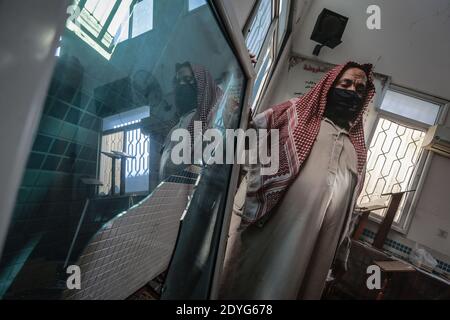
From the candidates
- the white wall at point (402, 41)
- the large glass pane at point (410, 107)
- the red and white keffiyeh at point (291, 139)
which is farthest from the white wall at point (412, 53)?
the red and white keffiyeh at point (291, 139)

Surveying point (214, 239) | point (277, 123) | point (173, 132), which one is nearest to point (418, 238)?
point (277, 123)

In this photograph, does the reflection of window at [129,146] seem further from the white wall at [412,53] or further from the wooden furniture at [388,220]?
the wooden furniture at [388,220]

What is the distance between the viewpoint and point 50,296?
0.38m

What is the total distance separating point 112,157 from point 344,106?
1452 mm

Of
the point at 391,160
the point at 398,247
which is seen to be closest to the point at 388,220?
the point at 398,247

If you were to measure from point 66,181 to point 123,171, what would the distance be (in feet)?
0.35

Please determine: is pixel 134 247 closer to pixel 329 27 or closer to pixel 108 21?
pixel 108 21

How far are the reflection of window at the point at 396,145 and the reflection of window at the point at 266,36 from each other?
58.0 inches

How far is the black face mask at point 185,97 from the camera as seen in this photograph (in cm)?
56

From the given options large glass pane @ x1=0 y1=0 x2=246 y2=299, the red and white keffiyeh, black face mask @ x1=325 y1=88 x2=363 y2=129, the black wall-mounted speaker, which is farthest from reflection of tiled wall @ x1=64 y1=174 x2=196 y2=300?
the black wall-mounted speaker

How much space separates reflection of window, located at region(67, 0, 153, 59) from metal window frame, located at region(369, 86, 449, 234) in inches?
119

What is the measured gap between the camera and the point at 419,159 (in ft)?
9.14

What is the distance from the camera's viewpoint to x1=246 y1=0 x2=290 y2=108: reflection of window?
5.43ft

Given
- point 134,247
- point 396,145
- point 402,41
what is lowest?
point 134,247
